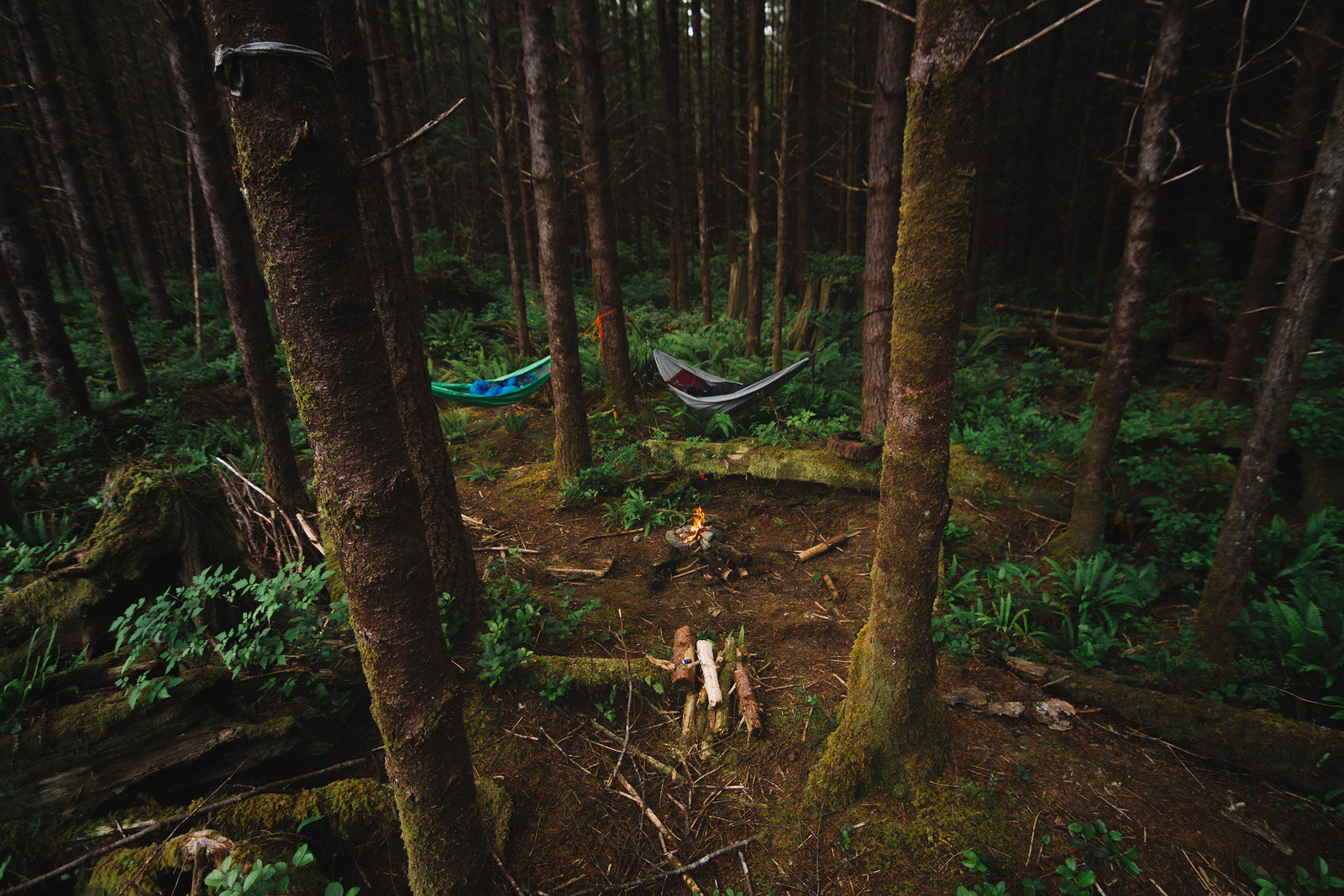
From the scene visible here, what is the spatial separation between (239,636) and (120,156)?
11.1 metres

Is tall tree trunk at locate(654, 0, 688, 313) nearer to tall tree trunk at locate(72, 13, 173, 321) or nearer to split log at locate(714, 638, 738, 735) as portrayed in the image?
tall tree trunk at locate(72, 13, 173, 321)

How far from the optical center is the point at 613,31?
16.2 metres

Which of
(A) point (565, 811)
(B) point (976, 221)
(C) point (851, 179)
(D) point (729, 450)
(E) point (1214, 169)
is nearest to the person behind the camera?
(A) point (565, 811)

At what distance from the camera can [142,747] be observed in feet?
6.23

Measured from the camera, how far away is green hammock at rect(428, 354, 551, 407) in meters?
6.95

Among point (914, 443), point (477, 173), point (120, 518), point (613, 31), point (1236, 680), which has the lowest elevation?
point (1236, 680)

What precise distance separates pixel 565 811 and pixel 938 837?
1568 mm

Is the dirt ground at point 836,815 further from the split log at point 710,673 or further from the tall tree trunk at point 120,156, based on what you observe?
the tall tree trunk at point 120,156

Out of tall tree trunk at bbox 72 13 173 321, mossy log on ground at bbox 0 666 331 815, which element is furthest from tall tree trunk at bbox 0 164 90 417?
mossy log on ground at bbox 0 666 331 815

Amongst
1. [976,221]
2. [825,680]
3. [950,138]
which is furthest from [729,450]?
[976,221]

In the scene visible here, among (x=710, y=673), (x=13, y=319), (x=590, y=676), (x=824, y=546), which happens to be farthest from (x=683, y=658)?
(x=13, y=319)

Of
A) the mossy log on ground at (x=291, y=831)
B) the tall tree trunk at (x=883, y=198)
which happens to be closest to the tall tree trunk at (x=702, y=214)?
the tall tree trunk at (x=883, y=198)

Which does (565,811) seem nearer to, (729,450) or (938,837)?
(938,837)

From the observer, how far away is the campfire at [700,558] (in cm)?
425
